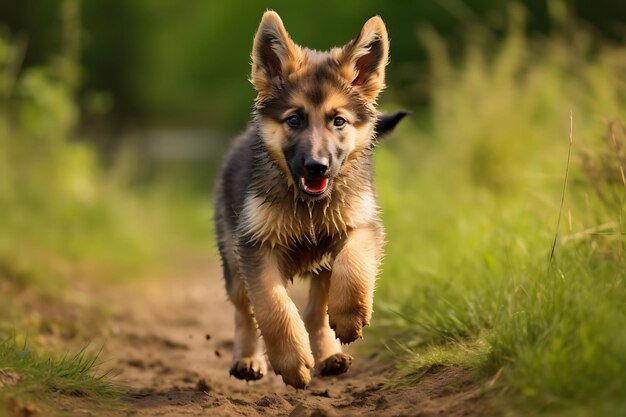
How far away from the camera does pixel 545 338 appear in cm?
356

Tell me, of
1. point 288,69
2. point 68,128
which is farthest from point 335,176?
point 68,128

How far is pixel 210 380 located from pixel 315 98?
5.49 feet

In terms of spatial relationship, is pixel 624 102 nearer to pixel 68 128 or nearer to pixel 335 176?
pixel 335 176

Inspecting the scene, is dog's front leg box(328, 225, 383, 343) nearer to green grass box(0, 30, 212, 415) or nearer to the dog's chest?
the dog's chest

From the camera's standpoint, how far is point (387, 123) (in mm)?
5246

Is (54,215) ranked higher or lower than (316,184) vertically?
higher

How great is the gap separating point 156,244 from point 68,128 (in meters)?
1.73

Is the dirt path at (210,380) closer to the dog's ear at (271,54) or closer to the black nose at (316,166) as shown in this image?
the black nose at (316,166)

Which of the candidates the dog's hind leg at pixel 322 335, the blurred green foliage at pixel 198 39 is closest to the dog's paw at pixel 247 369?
the dog's hind leg at pixel 322 335

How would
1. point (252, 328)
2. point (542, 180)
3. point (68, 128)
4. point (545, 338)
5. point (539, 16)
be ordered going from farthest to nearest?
point (539, 16) < point (68, 128) < point (542, 180) < point (252, 328) < point (545, 338)

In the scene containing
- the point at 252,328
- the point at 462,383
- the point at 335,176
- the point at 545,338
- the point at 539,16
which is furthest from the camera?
the point at 539,16

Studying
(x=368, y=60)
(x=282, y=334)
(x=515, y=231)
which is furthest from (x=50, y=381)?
(x=515, y=231)

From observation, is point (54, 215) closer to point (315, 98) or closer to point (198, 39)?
point (315, 98)

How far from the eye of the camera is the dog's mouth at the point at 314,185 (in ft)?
14.3
